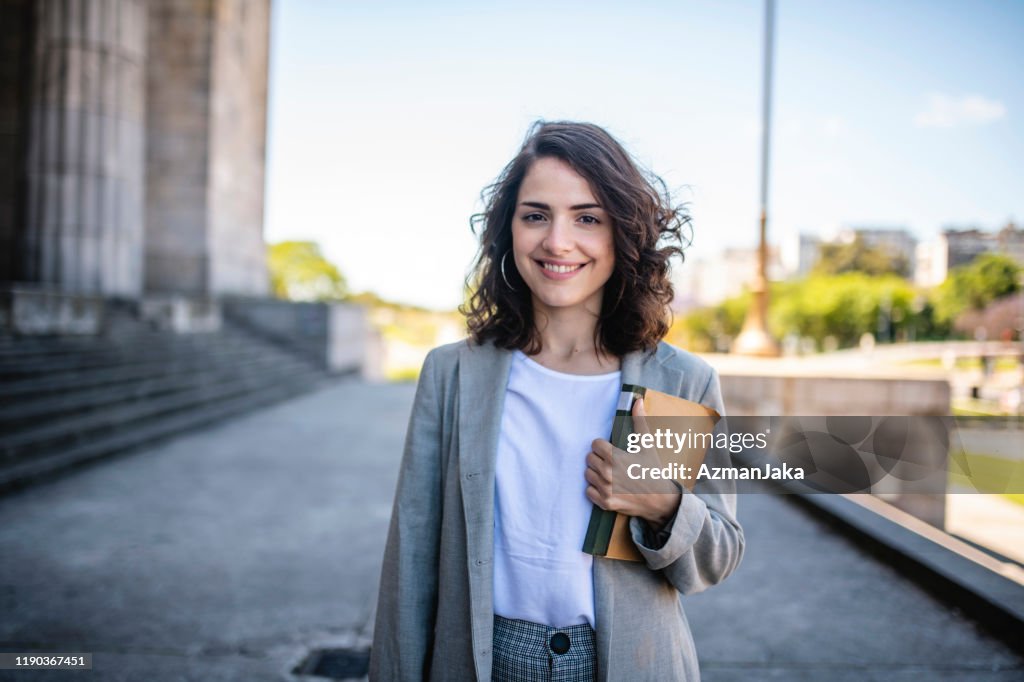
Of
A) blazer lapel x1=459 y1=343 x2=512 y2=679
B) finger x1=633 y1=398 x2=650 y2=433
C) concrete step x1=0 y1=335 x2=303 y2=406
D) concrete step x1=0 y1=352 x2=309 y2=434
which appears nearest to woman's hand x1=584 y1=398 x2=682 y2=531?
finger x1=633 y1=398 x2=650 y2=433

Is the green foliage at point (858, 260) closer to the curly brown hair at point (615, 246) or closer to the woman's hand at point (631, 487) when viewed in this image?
the curly brown hair at point (615, 246)

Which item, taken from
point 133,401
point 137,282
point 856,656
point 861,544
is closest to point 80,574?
point 856,656

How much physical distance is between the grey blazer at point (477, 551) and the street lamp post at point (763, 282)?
9375 millimetres

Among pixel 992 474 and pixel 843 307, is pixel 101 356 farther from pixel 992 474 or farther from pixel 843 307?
pixel 992 474

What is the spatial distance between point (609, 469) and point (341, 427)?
915 cm

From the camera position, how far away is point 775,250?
11.3m

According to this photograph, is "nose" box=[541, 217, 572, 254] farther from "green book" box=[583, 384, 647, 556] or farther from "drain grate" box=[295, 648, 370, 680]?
"drain grate" box=[295, 648, 370, 680]

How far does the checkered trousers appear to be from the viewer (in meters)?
1.50

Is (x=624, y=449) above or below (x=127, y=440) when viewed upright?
above

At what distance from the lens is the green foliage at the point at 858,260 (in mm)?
5494

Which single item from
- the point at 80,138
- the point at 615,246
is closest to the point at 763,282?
the point at 615,246

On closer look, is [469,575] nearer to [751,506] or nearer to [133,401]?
[751,506]

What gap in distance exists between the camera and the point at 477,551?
1553mm

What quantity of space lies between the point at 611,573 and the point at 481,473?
368 mm
